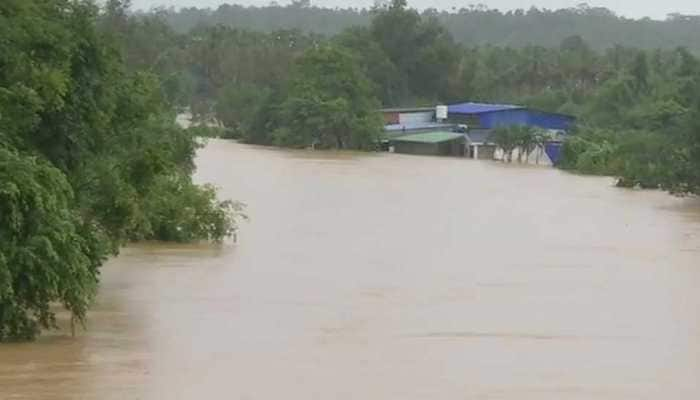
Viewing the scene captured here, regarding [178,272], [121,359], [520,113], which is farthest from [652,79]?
[121,359]

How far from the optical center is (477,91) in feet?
242

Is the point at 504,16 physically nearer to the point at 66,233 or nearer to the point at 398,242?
the point at 398,242

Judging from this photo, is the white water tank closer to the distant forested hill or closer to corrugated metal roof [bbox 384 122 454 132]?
corrugated metal roof [bbox 384 122 454 132]

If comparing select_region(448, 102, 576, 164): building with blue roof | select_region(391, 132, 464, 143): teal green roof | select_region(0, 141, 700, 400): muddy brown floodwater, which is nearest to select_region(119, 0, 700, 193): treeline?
select_region(448, 102, 576, 164): building with blue roof

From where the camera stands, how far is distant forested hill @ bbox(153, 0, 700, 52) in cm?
13900

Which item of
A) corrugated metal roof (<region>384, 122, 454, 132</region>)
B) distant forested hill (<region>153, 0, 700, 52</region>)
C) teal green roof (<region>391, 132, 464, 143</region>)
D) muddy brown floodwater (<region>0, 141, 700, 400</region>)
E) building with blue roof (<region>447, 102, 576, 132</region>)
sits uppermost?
distant forested hill (<region>153, 0, 700, 52</region>)

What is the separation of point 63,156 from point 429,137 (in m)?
45.0

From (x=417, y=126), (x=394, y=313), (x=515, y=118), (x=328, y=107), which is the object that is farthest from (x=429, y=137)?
(x=394, y=313)

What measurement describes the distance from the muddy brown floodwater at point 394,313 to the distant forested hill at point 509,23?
10497 cm

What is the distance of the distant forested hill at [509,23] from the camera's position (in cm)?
13900

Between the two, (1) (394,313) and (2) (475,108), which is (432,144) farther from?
(1) (394,313)

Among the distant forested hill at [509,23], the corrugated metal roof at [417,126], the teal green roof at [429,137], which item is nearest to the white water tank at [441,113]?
the corrugated metal roof at [417,126]

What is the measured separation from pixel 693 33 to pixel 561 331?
450ft

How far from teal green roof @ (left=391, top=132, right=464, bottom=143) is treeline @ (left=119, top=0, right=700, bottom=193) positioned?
200 cm
